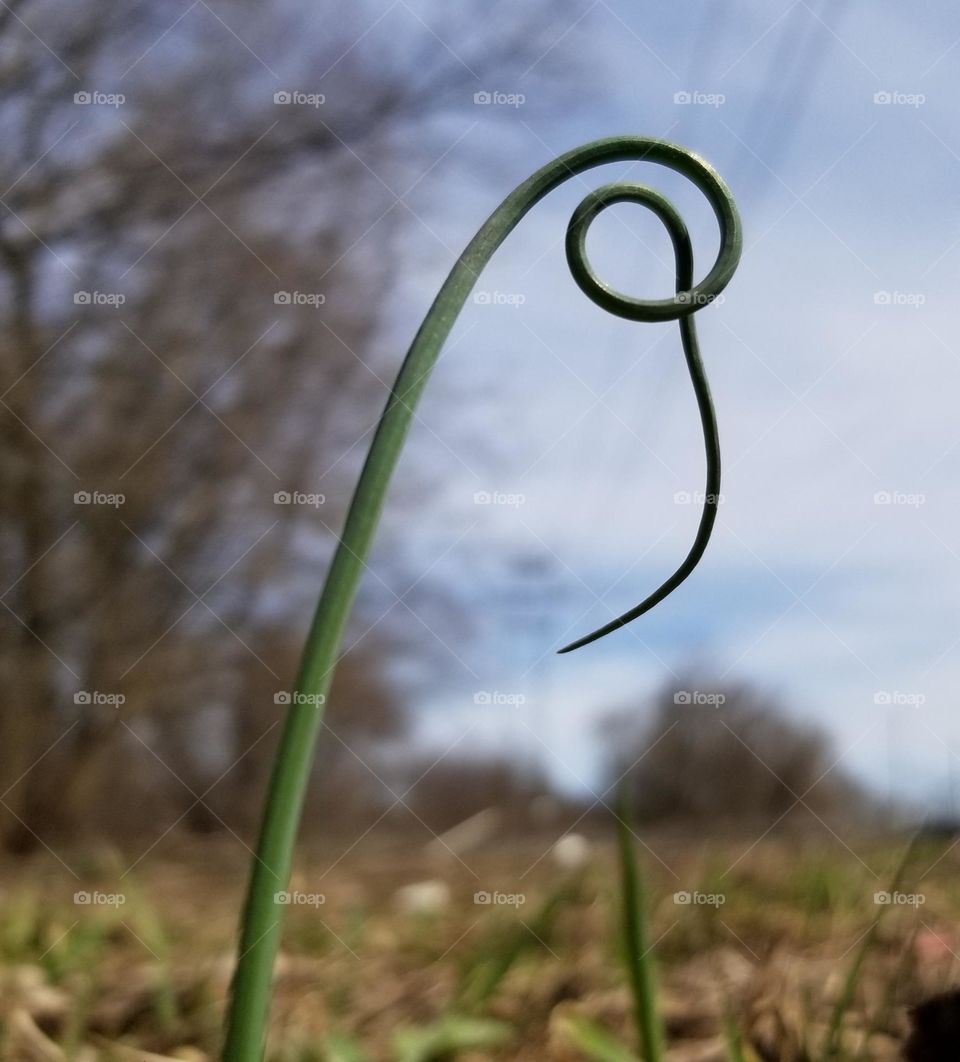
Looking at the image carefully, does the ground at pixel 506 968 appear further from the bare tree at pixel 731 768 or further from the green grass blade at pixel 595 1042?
the bare tree at pixel 731 768

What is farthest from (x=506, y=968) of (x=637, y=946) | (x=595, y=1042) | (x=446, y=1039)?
(x=637, y=946)

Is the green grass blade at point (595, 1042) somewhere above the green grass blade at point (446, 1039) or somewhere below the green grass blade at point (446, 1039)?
above

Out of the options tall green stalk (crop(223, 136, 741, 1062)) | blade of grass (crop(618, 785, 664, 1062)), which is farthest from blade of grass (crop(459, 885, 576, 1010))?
tall green stalk (crop(223, 136, 741, 1062))

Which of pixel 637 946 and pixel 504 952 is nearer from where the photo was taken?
pixel 637 946

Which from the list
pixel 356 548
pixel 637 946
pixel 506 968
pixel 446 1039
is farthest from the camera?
pixel 506 968

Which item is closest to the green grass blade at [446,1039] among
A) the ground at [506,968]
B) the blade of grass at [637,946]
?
the ground at [506,968]

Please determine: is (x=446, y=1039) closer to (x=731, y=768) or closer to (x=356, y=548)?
(x=356, y=548)
